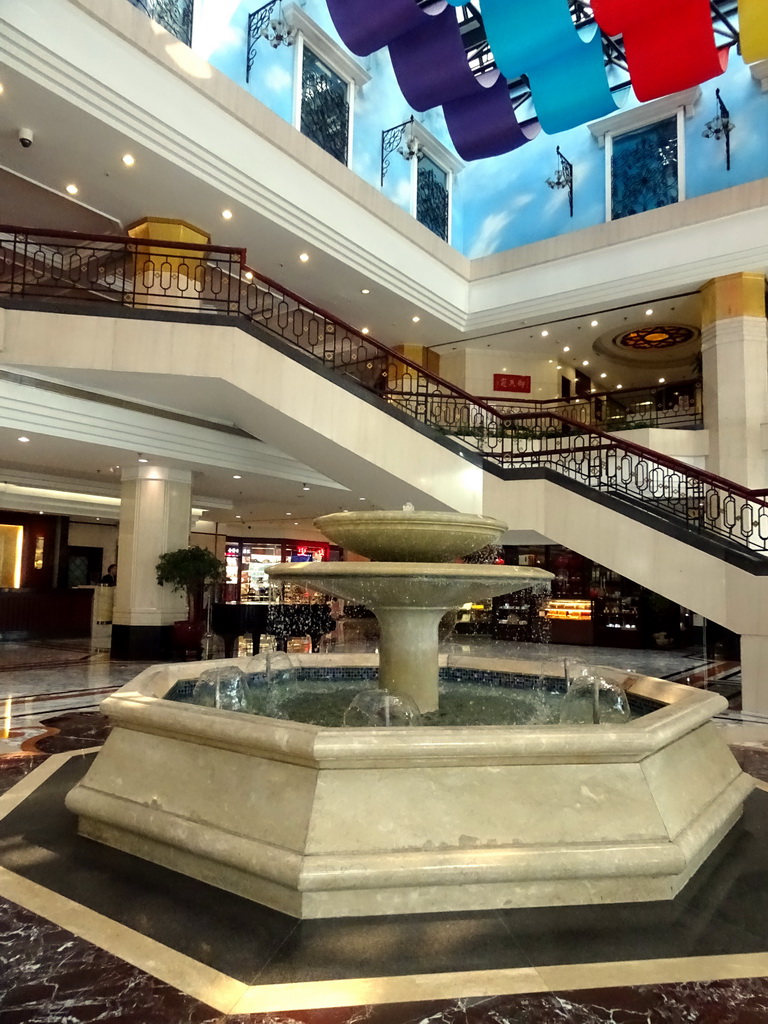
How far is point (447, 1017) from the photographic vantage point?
60.6 inches

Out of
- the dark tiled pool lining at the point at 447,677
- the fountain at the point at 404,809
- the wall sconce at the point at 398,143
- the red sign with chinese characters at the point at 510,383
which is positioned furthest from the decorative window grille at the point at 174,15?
the fountain at the point at 404,809

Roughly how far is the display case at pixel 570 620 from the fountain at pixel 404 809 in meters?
11.4

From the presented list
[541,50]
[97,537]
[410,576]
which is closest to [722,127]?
[541,50]

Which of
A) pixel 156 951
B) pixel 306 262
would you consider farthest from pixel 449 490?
pixel 156 951

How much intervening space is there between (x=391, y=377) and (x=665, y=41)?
22.9ft

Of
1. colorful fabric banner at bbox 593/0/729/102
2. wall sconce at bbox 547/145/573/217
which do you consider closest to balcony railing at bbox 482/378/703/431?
wall sconce at bbox 547/145/573/217

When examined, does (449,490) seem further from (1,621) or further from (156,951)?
(1,621)

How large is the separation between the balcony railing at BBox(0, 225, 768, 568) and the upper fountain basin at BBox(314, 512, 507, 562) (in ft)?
13.0

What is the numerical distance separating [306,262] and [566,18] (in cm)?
507

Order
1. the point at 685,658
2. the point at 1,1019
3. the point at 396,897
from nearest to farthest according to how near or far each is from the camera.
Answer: the point at 1,1019
the point at 396,897
the point at 685,658

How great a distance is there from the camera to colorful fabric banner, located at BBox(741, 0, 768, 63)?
8.41 meters

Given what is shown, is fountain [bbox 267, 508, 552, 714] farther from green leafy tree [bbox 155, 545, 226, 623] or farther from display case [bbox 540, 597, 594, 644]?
display case [bbox 540, 597, 594, 644]

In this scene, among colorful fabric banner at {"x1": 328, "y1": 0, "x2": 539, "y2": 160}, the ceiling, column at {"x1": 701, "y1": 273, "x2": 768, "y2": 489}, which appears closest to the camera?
the ceiling

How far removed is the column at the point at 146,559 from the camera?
9609mm
